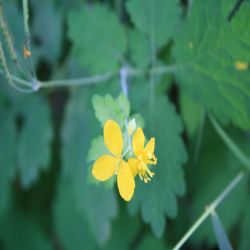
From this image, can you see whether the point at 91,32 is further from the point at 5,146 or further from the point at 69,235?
the point at 69,235

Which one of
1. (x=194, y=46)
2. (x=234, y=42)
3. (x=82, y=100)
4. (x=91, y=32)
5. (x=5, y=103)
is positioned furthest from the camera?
(x=5, y=103)

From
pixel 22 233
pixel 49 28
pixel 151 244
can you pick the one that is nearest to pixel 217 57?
pixel 151 244

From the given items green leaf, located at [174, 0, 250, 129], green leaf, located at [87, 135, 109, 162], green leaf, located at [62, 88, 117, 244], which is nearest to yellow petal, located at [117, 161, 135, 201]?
green leaf, located at [87, 135, 109, 162]

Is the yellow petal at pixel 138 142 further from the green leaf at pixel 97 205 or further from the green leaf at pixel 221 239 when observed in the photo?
the green leaf at pixel 97 205

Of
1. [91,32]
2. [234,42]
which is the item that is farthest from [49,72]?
[234,42]

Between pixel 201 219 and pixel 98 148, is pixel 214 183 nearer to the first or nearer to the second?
pixel 201 219

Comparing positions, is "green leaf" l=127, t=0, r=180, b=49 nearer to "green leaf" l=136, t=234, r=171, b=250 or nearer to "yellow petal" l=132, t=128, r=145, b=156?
"yellow petal" l=132, t=128, r=145, b=156
